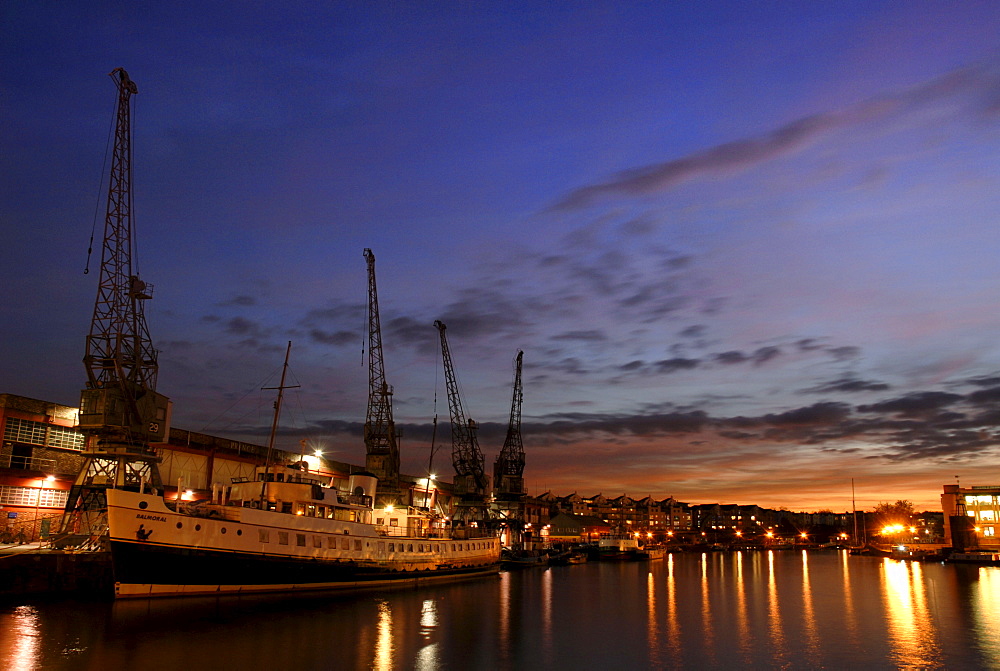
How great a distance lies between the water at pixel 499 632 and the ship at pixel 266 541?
1706 mm

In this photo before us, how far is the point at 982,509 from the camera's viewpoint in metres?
126

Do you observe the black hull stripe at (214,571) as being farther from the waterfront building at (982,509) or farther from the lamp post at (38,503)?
the waterfront building at (982,509)

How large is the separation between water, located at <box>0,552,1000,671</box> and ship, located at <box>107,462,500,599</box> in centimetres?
171

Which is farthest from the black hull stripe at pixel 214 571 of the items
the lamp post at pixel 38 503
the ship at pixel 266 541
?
the lamp post at pixel 38 503

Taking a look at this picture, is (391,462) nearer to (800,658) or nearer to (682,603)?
(682,603)

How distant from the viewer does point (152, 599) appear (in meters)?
41.6

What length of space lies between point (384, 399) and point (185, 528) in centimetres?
5801

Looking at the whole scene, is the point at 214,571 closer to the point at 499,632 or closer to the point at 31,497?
the point at 499,632

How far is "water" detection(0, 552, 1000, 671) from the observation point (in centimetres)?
3014

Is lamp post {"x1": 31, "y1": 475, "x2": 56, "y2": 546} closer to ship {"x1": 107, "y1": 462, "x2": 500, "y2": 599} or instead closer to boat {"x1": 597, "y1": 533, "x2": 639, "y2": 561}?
ship {"x1": 107, "y1": 462, "x2": 500, "y2": 599}

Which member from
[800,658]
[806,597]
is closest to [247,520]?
[800,658]

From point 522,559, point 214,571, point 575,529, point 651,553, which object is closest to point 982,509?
point 651,553

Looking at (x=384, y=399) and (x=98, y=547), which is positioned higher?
(x=384, y=399)

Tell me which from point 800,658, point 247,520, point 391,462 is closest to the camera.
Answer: point 800,658
